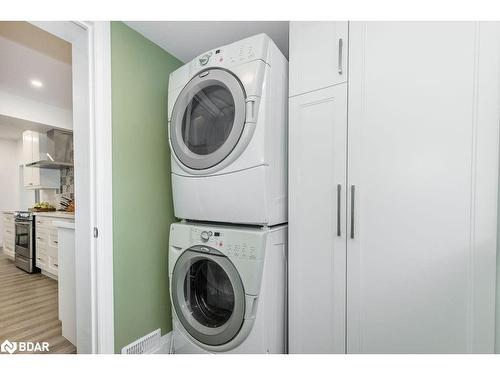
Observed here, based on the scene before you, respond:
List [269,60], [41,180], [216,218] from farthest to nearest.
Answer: [41,180] < [216,218] < [269,60]

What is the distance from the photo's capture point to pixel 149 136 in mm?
1607

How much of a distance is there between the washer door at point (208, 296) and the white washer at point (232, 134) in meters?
0.24

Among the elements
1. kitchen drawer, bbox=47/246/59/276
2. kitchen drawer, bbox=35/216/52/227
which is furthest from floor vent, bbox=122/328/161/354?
kitchen drawer, bbox=35/216/52/227

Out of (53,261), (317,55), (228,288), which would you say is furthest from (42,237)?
(317,55)

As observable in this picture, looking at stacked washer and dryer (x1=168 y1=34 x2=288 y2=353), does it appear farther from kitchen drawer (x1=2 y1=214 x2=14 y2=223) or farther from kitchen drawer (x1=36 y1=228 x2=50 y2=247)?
kitchen drawer (x1=2 y1=214 x2=14 y2=223)

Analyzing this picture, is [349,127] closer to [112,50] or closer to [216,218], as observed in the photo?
[216,218]

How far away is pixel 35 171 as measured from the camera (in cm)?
416

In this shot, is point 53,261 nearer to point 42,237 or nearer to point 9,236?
point 42,237

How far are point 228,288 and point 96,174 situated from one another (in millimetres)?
903

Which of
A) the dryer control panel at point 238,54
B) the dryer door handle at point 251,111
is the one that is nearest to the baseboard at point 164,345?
the dryer door handle at point 251,111

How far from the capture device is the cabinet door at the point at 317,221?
1.13 m

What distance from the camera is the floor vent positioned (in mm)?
1430
